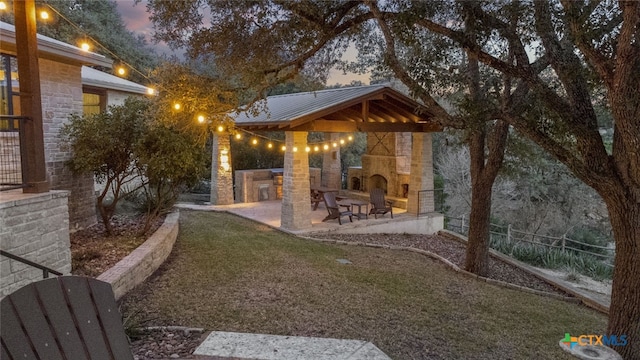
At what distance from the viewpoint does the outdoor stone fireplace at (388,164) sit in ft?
49.4

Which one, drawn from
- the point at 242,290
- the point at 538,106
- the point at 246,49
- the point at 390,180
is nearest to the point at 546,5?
the point at 538,106

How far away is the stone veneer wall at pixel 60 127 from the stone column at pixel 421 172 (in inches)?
366

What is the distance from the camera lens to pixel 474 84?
8.15 metres

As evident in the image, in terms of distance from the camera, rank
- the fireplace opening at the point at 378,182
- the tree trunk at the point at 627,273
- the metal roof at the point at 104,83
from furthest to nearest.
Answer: the fireplace opening at the point at 378,182
the metal roof at the point at 104,83
the tree trunk at the point at 627,273

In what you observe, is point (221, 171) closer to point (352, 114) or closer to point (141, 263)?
point (352, 114)

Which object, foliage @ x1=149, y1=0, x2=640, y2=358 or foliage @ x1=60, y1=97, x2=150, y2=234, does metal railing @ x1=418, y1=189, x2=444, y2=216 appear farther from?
foliage @ x1=60, y1=97, x2=150, y2=234

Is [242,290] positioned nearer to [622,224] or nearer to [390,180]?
[622,224]

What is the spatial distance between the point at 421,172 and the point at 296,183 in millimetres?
4484

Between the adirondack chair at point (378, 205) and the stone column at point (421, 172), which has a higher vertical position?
the stone column at point (421, 172)

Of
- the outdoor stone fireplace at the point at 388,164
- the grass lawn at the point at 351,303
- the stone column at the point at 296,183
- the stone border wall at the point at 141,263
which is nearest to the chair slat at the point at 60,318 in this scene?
the grass lawn at the point at 351,303

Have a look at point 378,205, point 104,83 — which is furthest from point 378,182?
point 104,83

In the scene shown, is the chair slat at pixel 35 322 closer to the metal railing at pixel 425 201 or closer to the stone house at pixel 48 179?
the stone house at pixel 48 179

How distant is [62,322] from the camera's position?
107 inches

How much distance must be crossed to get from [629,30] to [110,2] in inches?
1022
